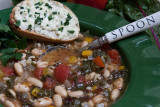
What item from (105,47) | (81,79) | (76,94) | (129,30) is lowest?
(76,94)

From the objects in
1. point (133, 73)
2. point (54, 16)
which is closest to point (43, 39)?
point (54, 16)

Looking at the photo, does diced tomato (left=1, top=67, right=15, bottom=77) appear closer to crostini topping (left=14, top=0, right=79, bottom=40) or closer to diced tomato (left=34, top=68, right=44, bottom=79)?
diced tomato (left=34, top=68, right=44, bottom=79)

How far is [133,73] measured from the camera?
→ 112 inches

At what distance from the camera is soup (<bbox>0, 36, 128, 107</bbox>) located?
258 centimetres

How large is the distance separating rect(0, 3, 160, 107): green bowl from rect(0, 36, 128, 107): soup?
16 centimetres

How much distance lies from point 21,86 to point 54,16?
1.29m

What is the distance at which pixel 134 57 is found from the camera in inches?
120

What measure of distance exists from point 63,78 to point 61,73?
0.07 meters

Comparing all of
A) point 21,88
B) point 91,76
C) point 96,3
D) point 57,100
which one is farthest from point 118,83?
point 96,3

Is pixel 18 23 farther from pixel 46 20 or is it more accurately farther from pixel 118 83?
pixel 118 83

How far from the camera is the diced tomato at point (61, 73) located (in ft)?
9.10

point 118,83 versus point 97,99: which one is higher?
point 118,83

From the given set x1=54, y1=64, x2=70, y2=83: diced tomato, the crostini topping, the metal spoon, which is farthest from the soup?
the crostini topping

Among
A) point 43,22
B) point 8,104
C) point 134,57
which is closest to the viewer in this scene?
point 8,104
